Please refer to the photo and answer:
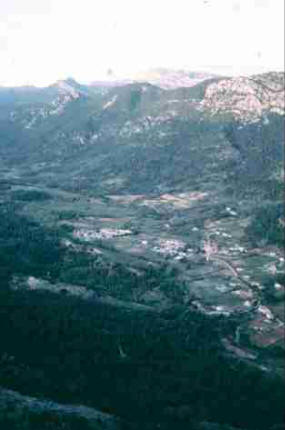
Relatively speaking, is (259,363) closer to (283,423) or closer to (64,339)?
(283,423)

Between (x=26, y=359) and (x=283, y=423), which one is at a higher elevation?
(x=26, y=359)

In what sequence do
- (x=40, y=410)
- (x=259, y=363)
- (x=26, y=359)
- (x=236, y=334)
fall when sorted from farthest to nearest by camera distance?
(x=236, y=334) < (x=259, y=363) < (x=26, y=359) < (x=40, y=410)

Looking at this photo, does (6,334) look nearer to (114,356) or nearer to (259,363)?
(114,356)

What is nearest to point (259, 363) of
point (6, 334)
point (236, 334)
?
point (236, 334)

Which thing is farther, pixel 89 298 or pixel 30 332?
pixel 89 298

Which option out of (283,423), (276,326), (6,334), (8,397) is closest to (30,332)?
(6,334)

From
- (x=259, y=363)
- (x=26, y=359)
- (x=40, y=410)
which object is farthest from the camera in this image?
(x=259, y=363)

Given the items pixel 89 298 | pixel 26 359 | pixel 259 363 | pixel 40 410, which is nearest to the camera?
pixel 40 410

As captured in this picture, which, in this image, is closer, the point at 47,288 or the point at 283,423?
the point at 283,423

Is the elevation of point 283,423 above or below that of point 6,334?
below
